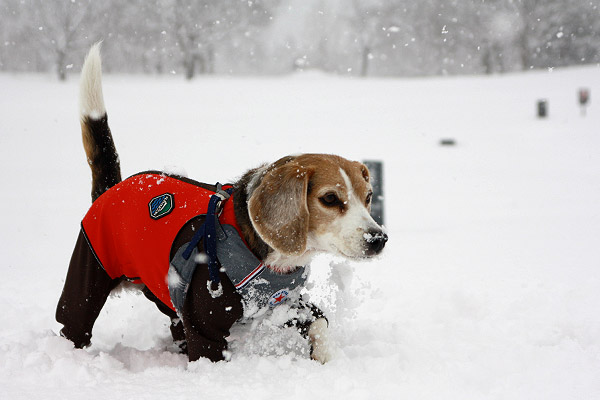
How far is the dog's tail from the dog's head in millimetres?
1156

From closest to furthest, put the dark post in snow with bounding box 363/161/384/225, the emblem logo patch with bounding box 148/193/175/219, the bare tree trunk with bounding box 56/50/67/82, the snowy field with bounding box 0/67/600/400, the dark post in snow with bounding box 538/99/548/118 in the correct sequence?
the snowy field with bounding box 0/67/600/400 → the emblem logo patch with bounding box 148/193/175/219 → the dark post in snow with bounding box 363/161/384/225 → the dark post in snow with bounding box 538/99/548/118 → the bare tree trunk with bounding box 56/50/67/82

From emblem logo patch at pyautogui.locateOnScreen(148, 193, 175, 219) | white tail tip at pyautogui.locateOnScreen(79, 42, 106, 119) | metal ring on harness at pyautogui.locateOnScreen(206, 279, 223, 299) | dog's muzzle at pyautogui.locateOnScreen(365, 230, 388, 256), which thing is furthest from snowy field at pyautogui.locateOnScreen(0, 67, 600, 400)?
white tail tip at pyautogui.locateOnScreen(79, 42, 106, 119)

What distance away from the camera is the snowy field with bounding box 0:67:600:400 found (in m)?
2.46

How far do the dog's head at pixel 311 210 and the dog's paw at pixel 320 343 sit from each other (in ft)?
1.39

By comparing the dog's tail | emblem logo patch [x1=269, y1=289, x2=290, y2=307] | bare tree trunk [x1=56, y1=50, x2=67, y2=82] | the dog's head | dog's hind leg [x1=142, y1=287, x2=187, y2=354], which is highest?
bare tree trunk [x1=56, y1=50, x2=67, y2=82]

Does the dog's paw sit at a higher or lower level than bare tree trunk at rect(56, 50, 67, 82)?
lower

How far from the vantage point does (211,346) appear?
8.57 ft

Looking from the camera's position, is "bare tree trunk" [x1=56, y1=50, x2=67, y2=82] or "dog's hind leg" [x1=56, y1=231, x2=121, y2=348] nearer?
"dog's hind leg" [x1=56, y1=231, x2=121, y2=348]

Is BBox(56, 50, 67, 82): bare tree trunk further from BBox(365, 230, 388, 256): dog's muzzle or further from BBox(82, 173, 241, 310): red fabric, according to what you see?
BBox(365, 230, 388, 256): dog's muzzle

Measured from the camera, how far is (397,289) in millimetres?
3965

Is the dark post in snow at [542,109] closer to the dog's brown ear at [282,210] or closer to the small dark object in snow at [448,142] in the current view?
the small dark object in snow at [448,142]

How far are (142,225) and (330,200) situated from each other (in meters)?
1.08

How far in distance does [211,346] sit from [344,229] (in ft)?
3.03

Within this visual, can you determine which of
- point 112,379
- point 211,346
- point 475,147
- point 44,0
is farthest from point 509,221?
point 44,0
